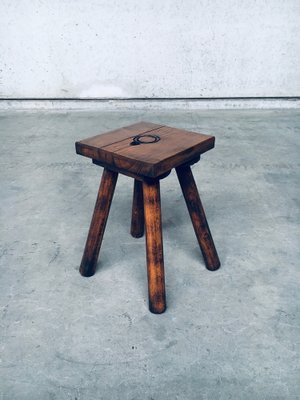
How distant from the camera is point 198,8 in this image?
3.76m

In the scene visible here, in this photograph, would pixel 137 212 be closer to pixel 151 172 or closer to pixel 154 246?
pixel 154 246

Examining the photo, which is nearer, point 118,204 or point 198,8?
point 118,204

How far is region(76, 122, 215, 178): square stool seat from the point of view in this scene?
4.45ft

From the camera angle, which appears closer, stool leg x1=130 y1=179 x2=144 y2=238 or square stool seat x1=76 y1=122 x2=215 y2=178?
square stool seat x1=76 y1=122 x2=215 y2=178

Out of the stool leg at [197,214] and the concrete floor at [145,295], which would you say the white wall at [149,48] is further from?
the stool leg at [197,214]

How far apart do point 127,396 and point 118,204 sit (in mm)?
1273

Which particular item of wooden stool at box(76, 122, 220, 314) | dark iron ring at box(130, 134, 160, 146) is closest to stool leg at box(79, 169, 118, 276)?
wooden stool at box(76, 122, 220, 314)

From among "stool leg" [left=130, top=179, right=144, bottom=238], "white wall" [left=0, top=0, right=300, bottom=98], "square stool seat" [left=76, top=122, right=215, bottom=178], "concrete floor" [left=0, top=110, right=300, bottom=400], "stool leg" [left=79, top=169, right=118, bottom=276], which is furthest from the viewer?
"white wall" [left=0, top=0, right=300, bottom=98]

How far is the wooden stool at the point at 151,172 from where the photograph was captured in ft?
4.58

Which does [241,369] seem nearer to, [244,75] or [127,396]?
[127,396]

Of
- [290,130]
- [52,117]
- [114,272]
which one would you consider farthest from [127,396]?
[52,117]

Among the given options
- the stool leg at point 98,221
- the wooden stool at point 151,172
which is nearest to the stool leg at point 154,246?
the wooden stool at point 151,172

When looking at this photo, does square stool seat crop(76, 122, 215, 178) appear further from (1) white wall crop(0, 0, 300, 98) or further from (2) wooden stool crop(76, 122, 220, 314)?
(1) white wall crop(0, 0, 300, 98)

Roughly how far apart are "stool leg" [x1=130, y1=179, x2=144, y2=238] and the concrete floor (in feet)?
0.15
